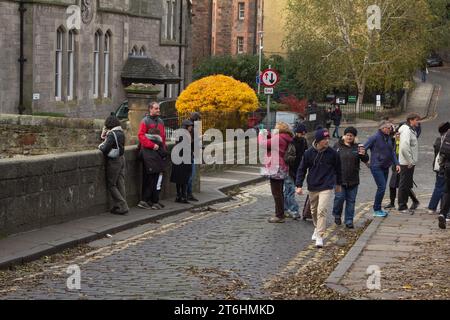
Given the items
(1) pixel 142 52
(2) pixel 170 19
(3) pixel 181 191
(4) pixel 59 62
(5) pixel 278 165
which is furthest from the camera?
(2) pixel 170 19

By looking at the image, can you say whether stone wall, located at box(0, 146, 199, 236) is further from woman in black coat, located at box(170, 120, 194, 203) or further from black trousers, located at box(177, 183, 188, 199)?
black trousers, located at box(177, 183, 188, 199)

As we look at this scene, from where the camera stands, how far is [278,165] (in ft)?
52.6

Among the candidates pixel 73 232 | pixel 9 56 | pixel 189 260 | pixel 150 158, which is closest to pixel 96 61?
pixel 9 56

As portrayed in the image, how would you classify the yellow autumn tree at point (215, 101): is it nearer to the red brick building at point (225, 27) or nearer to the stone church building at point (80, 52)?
the stone church building at point (80, 52)

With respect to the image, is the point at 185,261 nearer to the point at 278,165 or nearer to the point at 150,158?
the point at 278,165

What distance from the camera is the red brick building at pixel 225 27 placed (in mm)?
75375

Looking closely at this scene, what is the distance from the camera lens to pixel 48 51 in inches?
1416

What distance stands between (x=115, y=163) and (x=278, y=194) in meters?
2.86

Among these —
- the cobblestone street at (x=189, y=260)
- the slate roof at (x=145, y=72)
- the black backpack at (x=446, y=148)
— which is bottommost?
A: the cobblestone street at (x=189, y=260)

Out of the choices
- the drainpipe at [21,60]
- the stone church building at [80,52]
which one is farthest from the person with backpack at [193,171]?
the drainpipe at [21,60]

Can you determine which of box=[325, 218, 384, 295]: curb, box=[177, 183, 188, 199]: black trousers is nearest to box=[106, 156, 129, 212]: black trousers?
box=[177, 183, 188, 199]: black trousers

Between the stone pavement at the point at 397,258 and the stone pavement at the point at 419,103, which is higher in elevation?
the stone pavement at the point at 419,103

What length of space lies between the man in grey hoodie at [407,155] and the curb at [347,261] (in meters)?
2.27

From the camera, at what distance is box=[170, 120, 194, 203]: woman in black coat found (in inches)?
713
